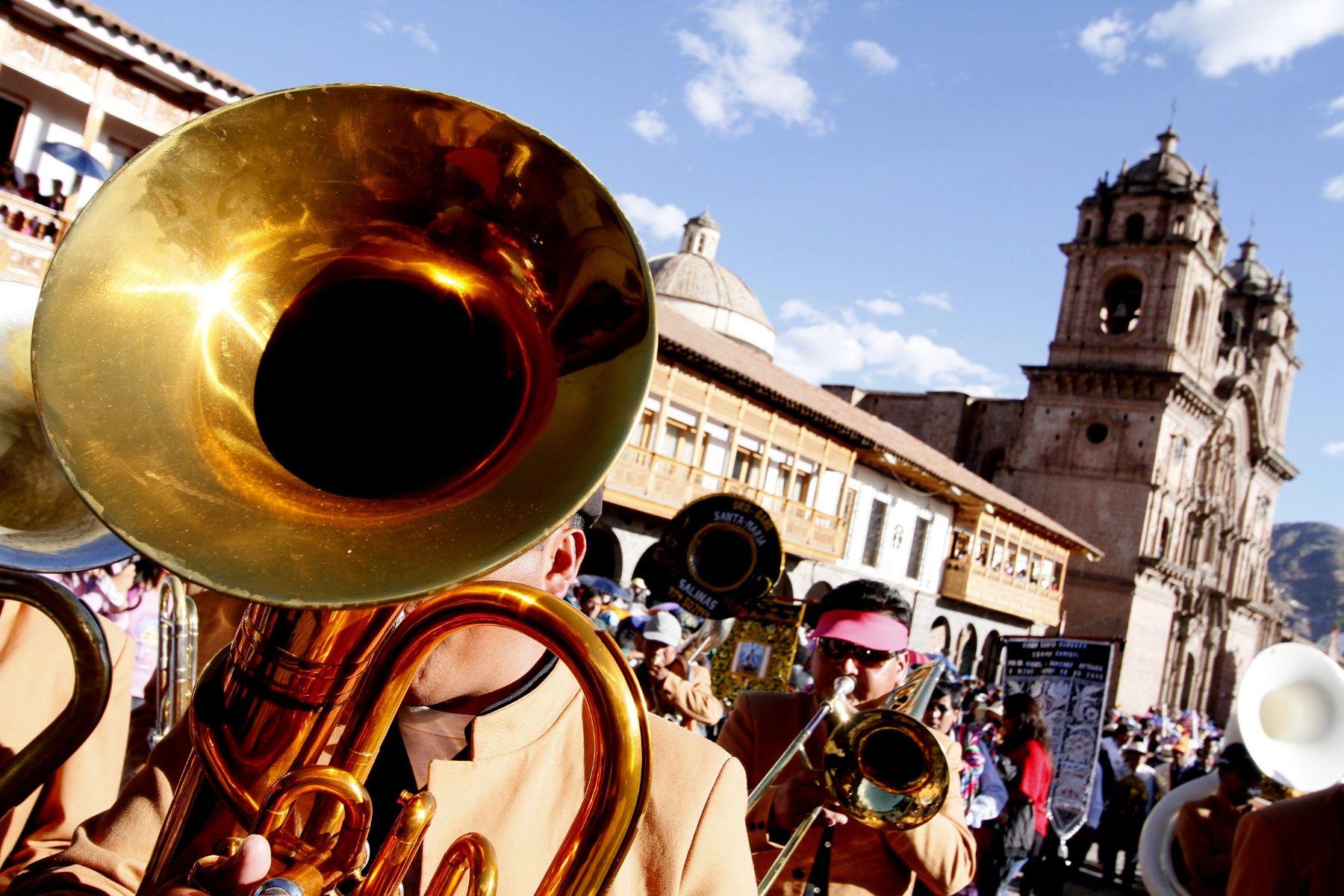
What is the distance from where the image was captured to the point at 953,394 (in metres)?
43.4

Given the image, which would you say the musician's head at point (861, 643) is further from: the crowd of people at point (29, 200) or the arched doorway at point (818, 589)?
the arched doorway at point (818, 589)

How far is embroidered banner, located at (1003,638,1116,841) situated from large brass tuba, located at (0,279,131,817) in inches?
296

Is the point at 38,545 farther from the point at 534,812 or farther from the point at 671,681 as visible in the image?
the point at 671,681

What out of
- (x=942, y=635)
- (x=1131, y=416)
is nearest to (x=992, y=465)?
(x=1131, y=416)

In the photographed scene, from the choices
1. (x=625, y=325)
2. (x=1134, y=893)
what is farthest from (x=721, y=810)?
(x=1134, y=893)

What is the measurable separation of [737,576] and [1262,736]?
2.90m

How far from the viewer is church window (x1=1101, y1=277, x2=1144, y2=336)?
133 ft

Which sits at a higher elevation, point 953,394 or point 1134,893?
point 953,394

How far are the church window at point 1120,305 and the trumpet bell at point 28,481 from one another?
140 ft

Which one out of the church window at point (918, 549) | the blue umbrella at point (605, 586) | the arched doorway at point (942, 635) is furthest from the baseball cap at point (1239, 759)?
the arched doorway at point (942, 635)

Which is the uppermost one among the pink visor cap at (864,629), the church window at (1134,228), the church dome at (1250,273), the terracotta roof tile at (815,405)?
the church dome at (1250,273)

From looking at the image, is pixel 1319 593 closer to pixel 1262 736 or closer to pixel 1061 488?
pixel 1061 488

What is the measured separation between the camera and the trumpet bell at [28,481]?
1828 millimetres

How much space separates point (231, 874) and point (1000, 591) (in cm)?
3458
